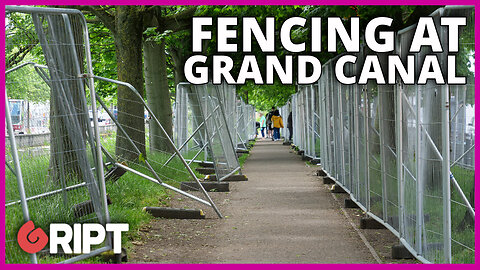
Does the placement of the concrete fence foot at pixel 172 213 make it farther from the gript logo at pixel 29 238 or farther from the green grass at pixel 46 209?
the gript logo at pixel 29 238

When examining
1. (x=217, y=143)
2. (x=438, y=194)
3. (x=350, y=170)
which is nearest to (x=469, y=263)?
(x=438, y=194)

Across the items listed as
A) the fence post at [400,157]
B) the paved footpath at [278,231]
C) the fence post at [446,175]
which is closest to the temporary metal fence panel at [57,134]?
the paved footpath at [278,231]

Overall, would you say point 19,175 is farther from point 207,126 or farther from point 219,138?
point 207,126

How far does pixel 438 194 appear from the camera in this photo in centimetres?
651

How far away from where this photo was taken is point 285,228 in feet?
31.9

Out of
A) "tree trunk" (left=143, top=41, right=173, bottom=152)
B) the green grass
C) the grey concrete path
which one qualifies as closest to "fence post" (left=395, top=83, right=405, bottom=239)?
the grey concrete path

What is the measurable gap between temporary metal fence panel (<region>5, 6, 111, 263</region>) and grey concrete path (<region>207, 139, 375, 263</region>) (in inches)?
56.6

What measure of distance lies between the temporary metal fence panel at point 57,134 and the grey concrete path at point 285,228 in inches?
56.6

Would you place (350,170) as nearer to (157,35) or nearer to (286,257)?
(286,257)

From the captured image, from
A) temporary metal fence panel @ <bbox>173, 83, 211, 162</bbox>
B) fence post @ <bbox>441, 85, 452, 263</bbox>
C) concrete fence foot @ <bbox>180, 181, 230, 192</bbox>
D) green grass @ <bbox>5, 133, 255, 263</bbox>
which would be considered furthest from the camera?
temporary metal fence panel @ <bbox>173, 83, 211, 162</bbox>

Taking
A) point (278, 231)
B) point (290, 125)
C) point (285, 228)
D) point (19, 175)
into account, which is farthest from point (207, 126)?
point (290, 125)

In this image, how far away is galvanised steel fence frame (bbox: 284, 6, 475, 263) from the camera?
6094mm

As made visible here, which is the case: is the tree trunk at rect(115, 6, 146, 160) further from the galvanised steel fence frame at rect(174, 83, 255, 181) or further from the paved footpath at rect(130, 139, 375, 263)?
the paved footpath at rect(130, 139, 375, 263)

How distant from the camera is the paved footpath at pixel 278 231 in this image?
7844 mm
